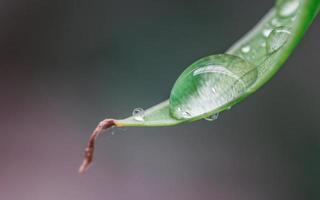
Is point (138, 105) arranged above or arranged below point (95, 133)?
above

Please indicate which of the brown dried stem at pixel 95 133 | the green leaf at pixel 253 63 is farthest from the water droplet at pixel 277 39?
the brown dried stem at pixel 95 133

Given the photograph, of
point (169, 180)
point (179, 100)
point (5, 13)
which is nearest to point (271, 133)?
point (169, 180)

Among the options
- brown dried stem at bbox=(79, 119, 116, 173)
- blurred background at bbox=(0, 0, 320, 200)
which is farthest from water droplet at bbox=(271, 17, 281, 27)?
blurred background at bbox=(0, 0, 320, 200)

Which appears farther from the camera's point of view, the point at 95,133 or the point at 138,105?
the point at 138,105

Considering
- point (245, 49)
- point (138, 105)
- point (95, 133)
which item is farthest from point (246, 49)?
point (138, 105)

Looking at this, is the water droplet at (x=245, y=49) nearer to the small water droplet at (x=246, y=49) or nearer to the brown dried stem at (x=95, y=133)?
the small water droplet at (x=246, y=49)

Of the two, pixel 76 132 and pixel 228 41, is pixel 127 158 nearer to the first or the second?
pixel 76 132

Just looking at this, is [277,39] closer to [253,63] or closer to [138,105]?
[253,63]

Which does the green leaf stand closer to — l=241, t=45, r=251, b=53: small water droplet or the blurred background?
l=241, t=45, r=251, b=53: small water droplet
